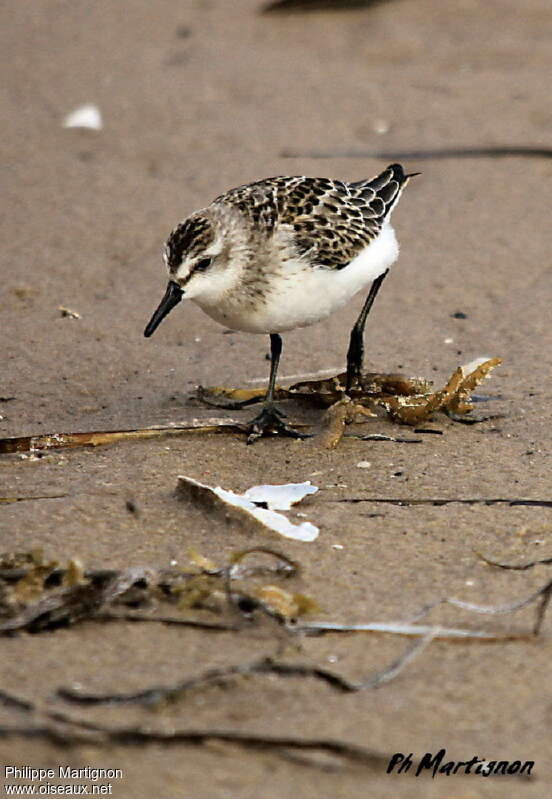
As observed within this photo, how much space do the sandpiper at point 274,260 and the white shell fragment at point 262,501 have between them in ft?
2.32

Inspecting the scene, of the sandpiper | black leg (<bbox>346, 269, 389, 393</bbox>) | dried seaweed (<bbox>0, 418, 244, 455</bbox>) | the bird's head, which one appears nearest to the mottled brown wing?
the sandpiper

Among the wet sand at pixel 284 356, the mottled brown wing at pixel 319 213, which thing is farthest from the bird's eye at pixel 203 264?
the wet sand at pixel 284 356

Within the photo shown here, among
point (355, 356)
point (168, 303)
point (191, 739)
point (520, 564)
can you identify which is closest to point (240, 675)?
point (191, 739)

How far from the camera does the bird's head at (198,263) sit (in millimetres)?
5305

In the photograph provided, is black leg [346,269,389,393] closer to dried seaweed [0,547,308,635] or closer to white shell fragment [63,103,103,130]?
dried seaweed [0,547,308,635]

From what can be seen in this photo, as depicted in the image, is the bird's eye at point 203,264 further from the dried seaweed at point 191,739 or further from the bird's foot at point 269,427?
the dried seaweed at point 191,739

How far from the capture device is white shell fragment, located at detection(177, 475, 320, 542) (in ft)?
14.9

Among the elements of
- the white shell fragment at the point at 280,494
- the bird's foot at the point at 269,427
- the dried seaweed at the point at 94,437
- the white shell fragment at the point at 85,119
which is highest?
the white shell fragment at the point at 85,119

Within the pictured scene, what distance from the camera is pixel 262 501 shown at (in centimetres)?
480

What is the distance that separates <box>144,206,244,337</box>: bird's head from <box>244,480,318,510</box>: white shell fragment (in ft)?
2.89

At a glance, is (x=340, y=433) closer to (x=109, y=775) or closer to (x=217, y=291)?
(x=217, y=291)

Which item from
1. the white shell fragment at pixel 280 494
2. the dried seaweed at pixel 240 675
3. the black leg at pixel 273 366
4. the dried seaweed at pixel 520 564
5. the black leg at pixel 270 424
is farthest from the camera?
the black leg at pixel 273 366

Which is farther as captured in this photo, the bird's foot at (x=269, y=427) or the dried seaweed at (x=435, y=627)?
the bird's foot at (x=269, y=427)

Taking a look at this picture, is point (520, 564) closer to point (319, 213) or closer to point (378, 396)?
point (378, 396)
